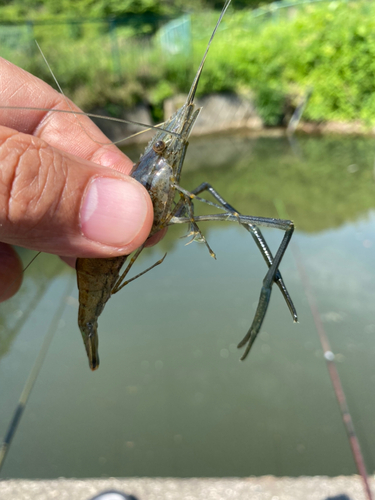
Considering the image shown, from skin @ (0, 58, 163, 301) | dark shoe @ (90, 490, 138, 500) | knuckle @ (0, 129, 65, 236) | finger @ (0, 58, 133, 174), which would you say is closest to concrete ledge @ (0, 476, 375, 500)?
dark shoe @ (90, 490, 138, 500)

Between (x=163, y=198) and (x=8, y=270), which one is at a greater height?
(x=163, y=198)

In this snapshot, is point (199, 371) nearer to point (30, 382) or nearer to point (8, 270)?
point (30, 382)

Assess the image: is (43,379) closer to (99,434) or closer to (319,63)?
(99,434)

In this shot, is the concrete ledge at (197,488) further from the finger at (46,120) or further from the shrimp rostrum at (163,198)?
the finger at (46,120)

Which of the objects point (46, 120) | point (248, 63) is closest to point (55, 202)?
point (46, 120)

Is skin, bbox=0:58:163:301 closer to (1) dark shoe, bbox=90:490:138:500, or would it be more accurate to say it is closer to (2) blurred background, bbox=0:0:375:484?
(1) dark shoe, bbox=90:490:138:500

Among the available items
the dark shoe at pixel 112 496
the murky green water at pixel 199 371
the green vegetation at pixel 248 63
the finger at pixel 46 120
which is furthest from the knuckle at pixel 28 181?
the green vegetation at pixel 248 63

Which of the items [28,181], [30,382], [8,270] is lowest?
[30,382]
